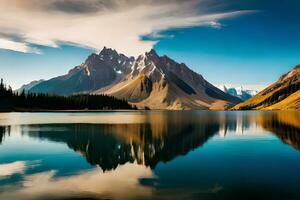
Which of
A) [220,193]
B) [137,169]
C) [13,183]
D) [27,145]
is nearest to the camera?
[220,193]

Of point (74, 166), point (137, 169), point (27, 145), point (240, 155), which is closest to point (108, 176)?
point (137, 169)

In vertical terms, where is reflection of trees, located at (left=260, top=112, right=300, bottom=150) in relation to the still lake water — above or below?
above

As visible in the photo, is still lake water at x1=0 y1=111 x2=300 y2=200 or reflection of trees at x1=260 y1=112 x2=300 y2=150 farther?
reflection of trees at x1=260 y1=112 x2=300 y2=150

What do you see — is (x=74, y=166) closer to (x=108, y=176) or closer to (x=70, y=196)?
(x=108, y=176)

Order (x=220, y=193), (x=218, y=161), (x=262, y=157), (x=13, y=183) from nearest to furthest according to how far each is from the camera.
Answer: (x=220, y=193) < (x=13, y=183) < (x=218, y=161) < (x=262, y=157)

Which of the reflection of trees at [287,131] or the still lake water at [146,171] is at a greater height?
the reflection of trees at [287,131]

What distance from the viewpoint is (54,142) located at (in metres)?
66.8

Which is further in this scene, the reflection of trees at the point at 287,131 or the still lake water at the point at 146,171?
the reflection of trees at the point at 287,131

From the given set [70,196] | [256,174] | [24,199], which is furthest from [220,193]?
[24,199]

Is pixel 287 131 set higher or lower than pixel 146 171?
higher

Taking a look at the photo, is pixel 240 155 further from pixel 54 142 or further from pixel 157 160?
pixel 54 142

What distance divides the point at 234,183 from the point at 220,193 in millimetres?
4446

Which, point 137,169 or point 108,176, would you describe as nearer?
point 108,176

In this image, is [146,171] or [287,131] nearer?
[146,171]
